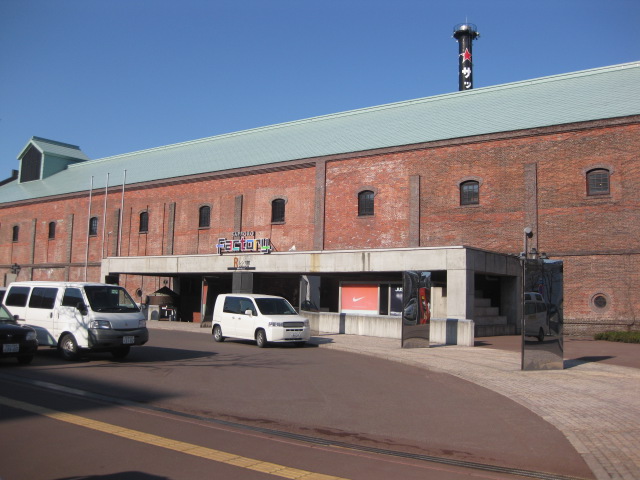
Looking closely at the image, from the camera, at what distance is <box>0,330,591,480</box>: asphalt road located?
6.59 m

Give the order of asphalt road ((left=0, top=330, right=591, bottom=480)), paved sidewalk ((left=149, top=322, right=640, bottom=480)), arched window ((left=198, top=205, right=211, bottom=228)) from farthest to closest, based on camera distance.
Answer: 1. arched window ((left=198, top=205, right=211, bottom=228))
2. paved sidewalk ((left=149, top=322, right=640, bottom=480))
3. asphalt road ((left=0, top=330, right=591, bottom=480))

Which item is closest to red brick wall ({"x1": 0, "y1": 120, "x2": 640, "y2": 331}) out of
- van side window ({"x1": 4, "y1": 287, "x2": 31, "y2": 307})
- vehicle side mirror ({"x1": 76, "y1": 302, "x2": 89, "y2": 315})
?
van side window ({"x1": 4, "y1": 287, "x2": 31, "y2": 307})

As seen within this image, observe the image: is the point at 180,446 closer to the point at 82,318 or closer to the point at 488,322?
the point at 82,318

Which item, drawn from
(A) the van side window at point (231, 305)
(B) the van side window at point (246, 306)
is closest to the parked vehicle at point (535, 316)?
(B) the van side window at point (246, 306)

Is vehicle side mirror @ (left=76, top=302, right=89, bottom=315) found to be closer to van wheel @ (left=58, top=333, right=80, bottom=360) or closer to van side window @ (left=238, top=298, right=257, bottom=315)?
van wheel @ (left=58, top=333, right=80, bottom=360)

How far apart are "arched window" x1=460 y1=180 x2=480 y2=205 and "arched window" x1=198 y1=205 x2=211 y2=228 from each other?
757 inches

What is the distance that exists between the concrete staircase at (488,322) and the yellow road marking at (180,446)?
20.7m

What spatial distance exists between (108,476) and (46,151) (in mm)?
58899

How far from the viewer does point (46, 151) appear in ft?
192

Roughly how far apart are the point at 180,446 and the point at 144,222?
42.3m

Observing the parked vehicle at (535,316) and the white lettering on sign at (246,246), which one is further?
the white lettering on sign at (246,246)

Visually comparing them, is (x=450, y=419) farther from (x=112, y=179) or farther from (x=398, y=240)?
(x=112, y=179)

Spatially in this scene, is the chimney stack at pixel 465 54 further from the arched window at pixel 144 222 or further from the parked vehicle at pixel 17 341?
the parked vehicle at pixel 17 341

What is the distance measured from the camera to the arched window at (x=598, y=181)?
29.0m
